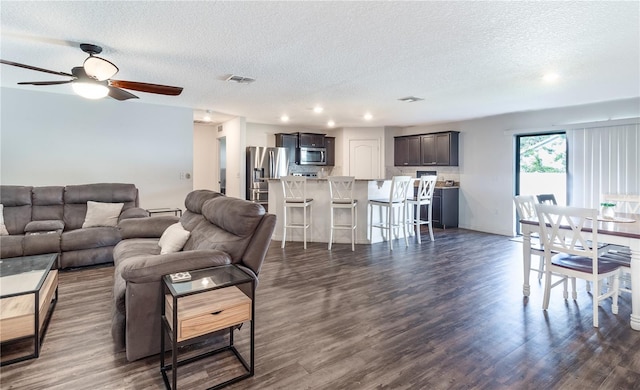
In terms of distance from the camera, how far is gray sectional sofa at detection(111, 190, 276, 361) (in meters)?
1.99

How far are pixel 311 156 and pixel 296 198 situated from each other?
3058mm

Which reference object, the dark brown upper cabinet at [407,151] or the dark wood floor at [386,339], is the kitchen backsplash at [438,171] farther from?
the dark wood floor at [386,339]

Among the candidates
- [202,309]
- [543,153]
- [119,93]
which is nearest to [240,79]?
[119,93]

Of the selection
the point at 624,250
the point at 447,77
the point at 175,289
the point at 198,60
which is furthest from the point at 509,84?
the point at 175,289

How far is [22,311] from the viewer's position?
2141mm

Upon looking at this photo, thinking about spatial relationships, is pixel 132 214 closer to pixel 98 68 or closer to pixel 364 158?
pixel 98 68

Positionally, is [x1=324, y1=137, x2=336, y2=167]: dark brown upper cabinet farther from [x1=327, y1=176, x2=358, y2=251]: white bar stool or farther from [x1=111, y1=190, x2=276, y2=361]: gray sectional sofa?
Answer: [x1=111, y1=190, x2=276, y2=361]: gray sectional sofa

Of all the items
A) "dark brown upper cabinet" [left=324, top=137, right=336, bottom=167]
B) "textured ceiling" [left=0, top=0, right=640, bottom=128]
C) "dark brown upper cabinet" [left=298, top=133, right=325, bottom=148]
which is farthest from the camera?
"dark brown upper cabinet" [left=324, top=137, right=336, bottom=167]

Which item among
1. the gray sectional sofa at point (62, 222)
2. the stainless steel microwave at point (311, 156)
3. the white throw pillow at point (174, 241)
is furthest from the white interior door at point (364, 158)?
the white throw pillow at point (174, 241)

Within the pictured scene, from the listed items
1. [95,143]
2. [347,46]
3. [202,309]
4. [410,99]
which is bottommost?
[202,309]

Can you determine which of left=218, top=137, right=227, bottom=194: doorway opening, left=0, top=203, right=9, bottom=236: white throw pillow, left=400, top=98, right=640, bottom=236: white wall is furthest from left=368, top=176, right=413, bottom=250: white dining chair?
left=0, top=203, right=9, bottom=236: white throw pillow

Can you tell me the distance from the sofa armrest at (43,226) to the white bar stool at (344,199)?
3613mm

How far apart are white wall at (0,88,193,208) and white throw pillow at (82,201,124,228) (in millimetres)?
1058

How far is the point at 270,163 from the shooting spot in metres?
7.24
